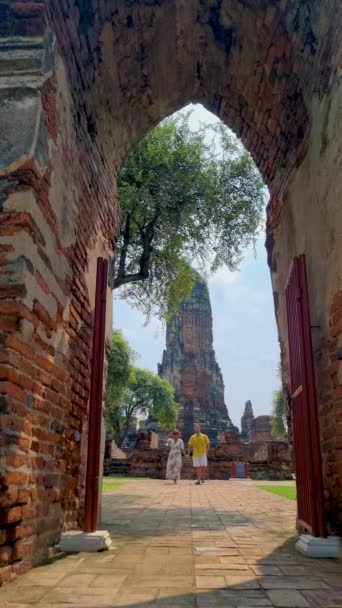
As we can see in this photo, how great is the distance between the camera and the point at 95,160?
5.00 metres

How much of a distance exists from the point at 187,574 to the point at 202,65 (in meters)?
5.60

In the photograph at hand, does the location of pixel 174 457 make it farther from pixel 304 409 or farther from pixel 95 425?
pixel 304 409

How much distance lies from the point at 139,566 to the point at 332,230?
9.30 ft

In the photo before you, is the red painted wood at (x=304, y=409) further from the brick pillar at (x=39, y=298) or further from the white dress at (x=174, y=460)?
the white dress at (x=174, y=460)

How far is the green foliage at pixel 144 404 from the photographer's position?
34312 millimetres

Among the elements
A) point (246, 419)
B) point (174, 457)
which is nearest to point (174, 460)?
point (174, 457)

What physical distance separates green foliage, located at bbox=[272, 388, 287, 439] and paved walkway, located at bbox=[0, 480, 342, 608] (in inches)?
1269

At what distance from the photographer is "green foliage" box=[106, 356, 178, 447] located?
3431 centimetres

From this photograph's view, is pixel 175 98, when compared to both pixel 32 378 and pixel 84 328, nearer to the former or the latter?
pixel 84 328

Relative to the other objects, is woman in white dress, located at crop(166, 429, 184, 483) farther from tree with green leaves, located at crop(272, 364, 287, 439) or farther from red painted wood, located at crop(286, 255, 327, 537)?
tree with green leaves, located at crop(272, 364, 287, 439)

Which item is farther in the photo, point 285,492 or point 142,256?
point 285,492

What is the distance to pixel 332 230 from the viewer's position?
154 inches

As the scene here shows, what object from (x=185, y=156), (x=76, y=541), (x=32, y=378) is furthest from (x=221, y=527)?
(x=185, y=156)

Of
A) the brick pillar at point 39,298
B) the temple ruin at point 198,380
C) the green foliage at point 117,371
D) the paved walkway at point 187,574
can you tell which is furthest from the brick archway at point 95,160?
the temple ruin at point 198,380
